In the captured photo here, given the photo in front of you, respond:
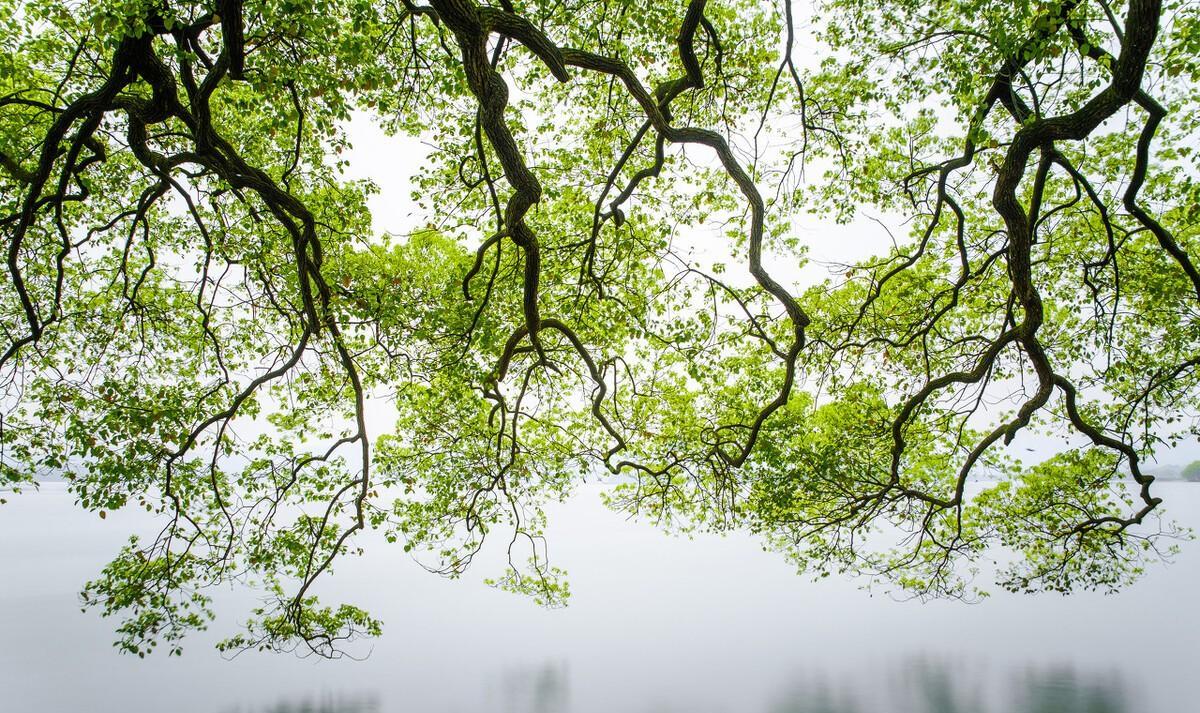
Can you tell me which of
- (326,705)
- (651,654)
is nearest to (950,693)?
(651,654)

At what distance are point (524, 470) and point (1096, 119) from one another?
6.64m

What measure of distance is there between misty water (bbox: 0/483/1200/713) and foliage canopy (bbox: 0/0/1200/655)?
889cm

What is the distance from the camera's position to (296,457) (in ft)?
22.6

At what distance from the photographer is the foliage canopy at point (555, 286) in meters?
5.48

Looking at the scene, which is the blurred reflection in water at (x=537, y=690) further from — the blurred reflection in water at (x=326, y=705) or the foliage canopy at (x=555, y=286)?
the foliage canopy at (x=555, y=286)

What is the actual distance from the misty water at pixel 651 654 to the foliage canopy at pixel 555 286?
8.89m

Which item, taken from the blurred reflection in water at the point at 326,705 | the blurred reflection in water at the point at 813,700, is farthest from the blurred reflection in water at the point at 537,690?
the blurred reflection in water at the point at 813,700

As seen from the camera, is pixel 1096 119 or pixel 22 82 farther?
pixel 22 82

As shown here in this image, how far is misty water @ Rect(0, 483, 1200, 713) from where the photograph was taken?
14.7 meters

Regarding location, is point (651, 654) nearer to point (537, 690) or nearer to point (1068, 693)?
point (537, 690)

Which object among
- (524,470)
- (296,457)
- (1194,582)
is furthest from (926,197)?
(1194,582)

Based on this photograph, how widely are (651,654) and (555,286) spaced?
14855 mm

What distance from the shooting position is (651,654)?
18.7 m

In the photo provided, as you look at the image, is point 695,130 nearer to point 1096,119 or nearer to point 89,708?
point 1096,119
